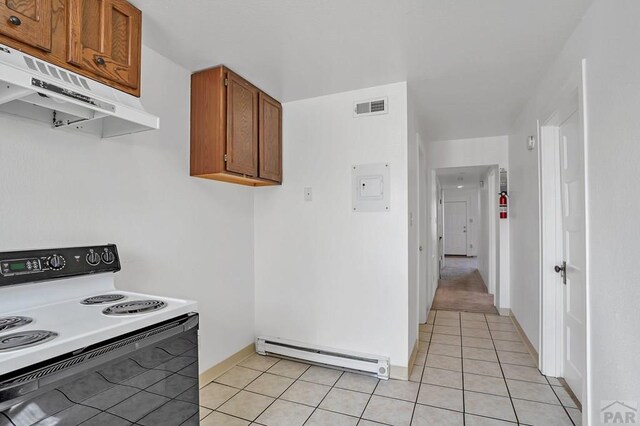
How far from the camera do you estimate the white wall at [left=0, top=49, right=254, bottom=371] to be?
5.15ft

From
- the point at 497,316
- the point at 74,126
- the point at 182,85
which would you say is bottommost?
the point at 497,316

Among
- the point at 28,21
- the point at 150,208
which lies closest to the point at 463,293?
the point at 150,208

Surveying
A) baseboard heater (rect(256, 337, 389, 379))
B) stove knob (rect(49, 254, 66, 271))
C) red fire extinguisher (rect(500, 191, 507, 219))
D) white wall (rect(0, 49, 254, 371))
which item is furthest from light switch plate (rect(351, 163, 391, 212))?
red fire extinguisher (rect(500, 191, 507, 219))

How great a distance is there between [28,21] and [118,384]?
1441 mm

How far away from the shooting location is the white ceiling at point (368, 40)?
1781 millimetres

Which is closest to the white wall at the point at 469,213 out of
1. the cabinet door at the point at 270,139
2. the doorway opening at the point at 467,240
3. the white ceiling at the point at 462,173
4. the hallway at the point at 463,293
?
the doorway opening at the point at 467,240

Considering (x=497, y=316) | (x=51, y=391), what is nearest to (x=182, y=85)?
(x=51, y=391)

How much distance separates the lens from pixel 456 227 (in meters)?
11.4

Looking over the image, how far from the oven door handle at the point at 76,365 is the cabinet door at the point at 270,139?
1.73 meters

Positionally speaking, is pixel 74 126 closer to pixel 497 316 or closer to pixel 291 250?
pixel 291 250

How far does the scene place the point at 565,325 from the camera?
2570mm

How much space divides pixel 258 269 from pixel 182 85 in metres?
1.76

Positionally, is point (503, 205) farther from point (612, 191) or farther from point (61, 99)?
point (61, 99)

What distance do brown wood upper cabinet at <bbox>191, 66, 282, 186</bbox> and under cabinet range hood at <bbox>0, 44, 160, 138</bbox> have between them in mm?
684
